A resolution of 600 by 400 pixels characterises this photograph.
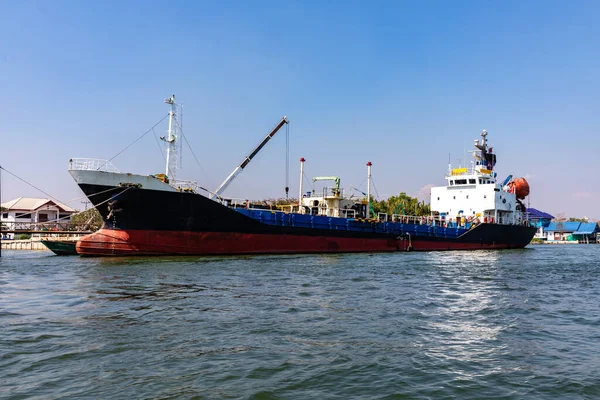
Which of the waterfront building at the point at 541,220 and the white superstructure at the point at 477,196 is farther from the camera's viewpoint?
the waterfront building at the point at 541,220

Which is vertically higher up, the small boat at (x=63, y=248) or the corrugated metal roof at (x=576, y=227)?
the corrugated metal roof at (x=576, y=227)

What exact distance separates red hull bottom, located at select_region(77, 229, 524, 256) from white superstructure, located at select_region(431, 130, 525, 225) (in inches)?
606

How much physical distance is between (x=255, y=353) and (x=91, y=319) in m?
4.41

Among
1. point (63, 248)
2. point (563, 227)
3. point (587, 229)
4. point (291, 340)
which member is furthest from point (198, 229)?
point (563, 227)

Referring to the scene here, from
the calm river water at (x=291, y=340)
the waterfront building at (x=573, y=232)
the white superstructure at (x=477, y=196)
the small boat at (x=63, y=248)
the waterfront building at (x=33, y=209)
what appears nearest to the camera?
the calm river water at (x=291, y=340)

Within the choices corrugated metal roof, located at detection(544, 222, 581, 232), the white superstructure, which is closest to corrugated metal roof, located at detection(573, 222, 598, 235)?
corrugated metal roof, located at detection(544, 222, 581, 232)

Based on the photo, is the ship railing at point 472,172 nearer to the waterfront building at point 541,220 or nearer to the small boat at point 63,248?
the small boat at point 63,248

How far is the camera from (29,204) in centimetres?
7162

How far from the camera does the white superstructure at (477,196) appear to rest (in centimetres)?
4266

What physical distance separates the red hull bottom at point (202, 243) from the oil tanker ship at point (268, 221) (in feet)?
0.18

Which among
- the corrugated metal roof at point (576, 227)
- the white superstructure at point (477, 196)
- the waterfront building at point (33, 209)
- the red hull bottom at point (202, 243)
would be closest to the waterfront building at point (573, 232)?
the corrugated metal roof at point (576, 227)

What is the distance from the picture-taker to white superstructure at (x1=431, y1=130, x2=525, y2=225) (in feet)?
140

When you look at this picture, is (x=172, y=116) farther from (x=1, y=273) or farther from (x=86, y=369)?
(x=86, y=369)

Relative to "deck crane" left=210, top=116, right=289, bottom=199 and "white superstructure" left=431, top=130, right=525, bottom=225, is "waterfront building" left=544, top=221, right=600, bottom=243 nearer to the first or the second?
"white superstructure" left=431, top=130, right=525, bottom=225
